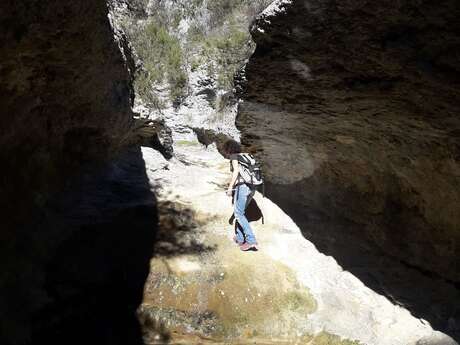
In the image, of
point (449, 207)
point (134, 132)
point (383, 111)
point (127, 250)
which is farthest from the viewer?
point (134, 132)

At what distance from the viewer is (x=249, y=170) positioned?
228 inches

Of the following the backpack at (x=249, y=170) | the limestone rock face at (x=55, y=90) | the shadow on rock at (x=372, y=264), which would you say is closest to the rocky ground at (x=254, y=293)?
the shadow on rock at (x=372, y=264)

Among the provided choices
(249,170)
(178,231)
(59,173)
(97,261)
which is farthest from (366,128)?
(59,173)

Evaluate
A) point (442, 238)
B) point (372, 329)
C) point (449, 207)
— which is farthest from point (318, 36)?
point (372, 329)

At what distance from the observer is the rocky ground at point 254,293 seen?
4301 mm

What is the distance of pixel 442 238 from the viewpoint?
462 centimetres

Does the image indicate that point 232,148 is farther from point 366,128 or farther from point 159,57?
point 159,57

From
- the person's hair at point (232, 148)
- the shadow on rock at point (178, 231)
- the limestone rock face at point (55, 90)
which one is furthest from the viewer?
the person's hair at point (232, 148)

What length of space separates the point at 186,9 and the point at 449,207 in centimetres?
1106

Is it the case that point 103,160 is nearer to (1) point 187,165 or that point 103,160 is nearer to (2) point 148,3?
(1) point 187,165

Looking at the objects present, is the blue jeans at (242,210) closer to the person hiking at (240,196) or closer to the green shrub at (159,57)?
the person hiking at (240,196)

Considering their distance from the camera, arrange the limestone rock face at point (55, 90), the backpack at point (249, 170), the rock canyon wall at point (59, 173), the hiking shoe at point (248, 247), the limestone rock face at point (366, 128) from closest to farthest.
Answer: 1. the limestone rock face at point (366, 128)
2. the limestone rock face at point (55, 90)
3. the rock canyon wall at point (59, 173)
4. the hiking shoe at point (248, 247)
5. the backpack at point (249, 170)

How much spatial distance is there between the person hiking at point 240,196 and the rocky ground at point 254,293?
0.13 metres

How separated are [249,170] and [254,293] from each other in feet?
5.60
